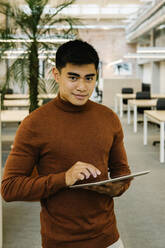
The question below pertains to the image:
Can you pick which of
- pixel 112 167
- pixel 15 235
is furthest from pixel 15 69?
pixel 112 167

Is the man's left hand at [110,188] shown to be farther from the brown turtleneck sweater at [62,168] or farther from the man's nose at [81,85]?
the man's nose at [81,85]

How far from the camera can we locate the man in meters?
1.17

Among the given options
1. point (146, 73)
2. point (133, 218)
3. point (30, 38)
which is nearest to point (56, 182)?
point (133, 218)

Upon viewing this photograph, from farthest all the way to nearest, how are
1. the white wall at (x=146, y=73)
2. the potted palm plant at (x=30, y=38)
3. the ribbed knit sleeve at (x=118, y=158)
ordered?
the white wall at (x=146, y=73), the potted palm plant at (x=30, y=38), the ribbed knit sleeve at (x=118, y=158)

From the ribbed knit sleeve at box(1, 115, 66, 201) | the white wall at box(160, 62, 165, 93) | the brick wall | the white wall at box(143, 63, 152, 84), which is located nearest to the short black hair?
the ribbed knit sleeve at box(1, 115, 66, 201)

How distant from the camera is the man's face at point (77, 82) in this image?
1.21 m

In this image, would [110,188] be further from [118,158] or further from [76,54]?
[76,54]

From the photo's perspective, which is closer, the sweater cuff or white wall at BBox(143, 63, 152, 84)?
the sweater cuff

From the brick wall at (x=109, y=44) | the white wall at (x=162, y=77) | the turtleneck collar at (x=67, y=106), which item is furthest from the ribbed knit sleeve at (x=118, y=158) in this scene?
the brick wall at (x=109, y=44)

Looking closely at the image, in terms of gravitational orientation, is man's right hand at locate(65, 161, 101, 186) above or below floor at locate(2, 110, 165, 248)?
above

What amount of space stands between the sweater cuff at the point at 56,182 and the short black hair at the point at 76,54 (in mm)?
387

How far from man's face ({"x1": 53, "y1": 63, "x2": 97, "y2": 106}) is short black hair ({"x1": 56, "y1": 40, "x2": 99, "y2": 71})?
0.6 inches

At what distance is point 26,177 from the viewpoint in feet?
3.85

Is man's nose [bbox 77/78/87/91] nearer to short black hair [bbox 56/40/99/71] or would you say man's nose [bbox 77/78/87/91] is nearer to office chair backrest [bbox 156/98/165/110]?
short black hair [bbox 56/40/99/71]
